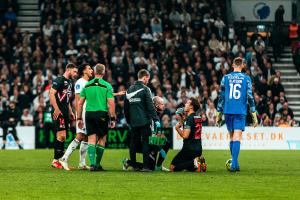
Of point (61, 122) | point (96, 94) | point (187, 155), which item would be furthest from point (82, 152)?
point (187, 155)

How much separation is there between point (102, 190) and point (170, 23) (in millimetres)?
27556

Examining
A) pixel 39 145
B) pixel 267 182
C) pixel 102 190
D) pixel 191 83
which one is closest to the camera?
pixel 102 190

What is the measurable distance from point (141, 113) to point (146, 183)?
372 centimetres

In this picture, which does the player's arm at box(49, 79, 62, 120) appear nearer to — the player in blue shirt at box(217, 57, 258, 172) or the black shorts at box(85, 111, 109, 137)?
the black shorts at box(85, 111, 109, 137)

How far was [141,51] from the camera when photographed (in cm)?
3931

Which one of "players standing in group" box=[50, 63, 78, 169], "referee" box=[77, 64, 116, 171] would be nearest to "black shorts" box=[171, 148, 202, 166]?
"referee" box=[77, 64, 116, 171]

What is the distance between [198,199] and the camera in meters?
13.5

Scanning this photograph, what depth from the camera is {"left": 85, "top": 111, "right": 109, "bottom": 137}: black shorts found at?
1941 centimetres

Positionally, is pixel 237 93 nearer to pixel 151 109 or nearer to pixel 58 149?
pixel 151 109

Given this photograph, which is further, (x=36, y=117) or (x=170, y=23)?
(x=170, y=23)

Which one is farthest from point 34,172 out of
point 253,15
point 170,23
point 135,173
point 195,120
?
point 253,15

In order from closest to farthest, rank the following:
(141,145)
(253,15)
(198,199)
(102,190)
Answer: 1. (198,199)
2. (102,190)
3. (141,145)
4. (253,15)

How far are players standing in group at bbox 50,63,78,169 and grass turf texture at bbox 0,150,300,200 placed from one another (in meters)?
0.61

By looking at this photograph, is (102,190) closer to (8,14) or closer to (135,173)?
(135,173)
